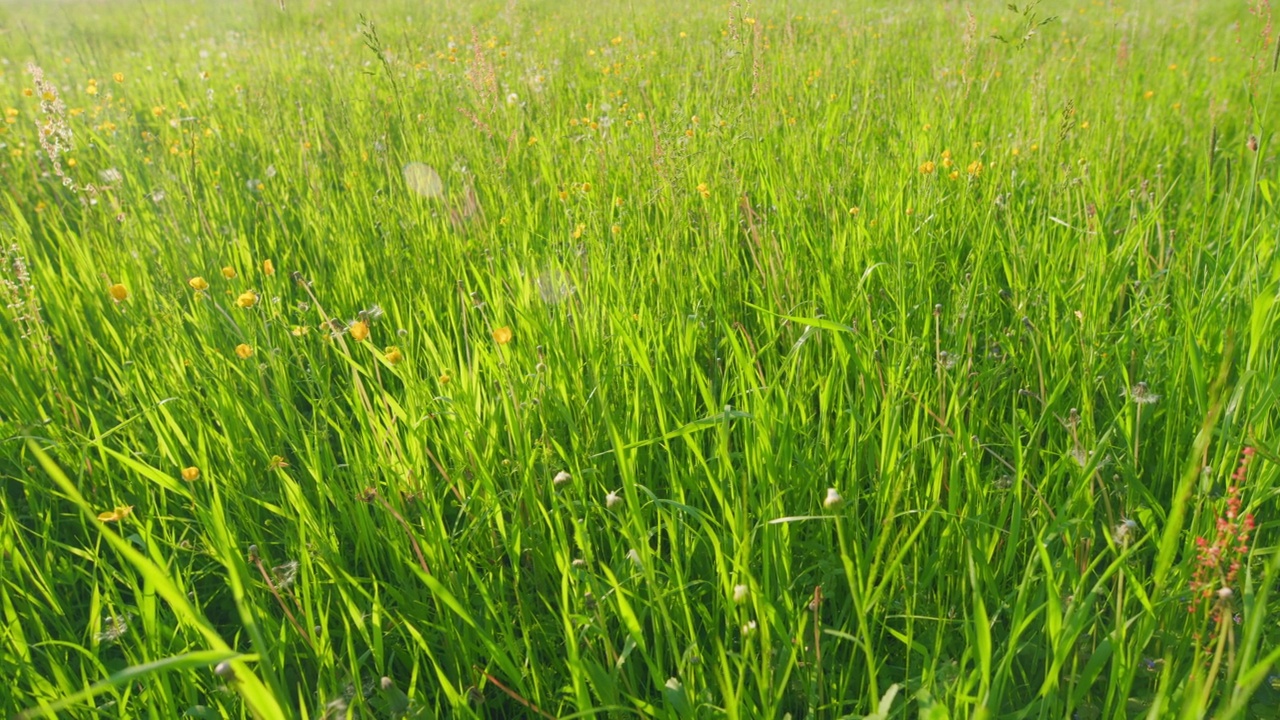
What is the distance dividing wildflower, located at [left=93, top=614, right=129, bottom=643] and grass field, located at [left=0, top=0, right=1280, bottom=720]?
10mm

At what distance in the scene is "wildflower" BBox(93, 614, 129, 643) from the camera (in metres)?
1.14

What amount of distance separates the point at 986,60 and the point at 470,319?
4096mm

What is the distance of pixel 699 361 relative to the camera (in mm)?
1803

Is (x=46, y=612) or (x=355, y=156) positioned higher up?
(x=355, y=156)

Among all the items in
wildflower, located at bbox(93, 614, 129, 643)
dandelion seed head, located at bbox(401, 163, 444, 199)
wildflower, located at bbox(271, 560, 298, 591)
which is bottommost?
wildflower, located at bbox(93, 614, 129, 643)

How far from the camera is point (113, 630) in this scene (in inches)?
46.0

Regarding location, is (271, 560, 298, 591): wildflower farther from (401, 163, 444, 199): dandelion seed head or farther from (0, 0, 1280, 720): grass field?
(401, 163, 444, 199): dandelion seed head

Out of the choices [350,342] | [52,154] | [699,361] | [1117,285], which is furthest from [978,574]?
[52,154]

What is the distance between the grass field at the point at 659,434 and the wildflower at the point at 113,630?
0.01 meters

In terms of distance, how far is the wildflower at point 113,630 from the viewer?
1.14 metres

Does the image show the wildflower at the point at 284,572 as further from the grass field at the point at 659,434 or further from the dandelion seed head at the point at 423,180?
the dandelion seed head at the point at 423,180

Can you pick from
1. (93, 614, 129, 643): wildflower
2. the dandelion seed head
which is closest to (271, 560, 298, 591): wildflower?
(93, 614, 129, 643): wildflower

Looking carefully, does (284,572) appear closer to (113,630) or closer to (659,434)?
(113,630)

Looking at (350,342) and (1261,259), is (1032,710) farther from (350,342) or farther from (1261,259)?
(350,342)
